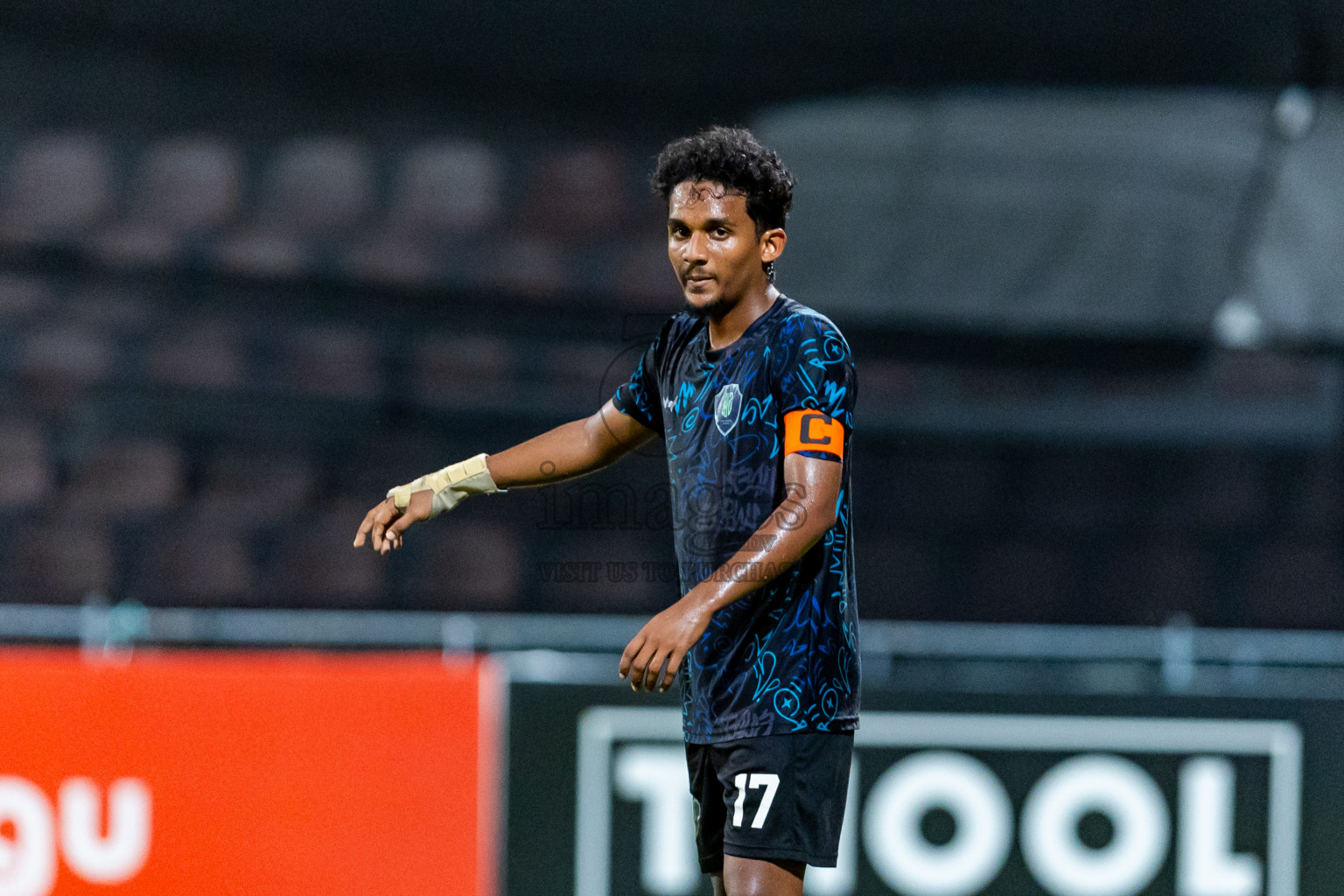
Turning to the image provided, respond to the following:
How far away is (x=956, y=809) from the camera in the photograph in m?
2.87

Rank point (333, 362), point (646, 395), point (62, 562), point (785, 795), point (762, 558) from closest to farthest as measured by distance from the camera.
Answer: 1. point (762, 558)
2. point (785, 795)
3. point (646, 395)
4. point (62, 562)
5. point (333, 362)

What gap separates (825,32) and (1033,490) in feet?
4.36

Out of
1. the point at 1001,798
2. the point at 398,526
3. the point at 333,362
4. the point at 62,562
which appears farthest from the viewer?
the point at 333,362

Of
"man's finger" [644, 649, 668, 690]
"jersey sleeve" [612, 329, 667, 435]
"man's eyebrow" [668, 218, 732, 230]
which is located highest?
"man's eyebrow" [668, 218, 732, 230]

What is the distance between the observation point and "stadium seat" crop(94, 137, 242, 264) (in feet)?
12.0

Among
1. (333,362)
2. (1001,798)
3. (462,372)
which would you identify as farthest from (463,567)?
(1001,798)

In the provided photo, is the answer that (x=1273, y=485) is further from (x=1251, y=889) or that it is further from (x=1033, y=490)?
(x=1251, y=889)

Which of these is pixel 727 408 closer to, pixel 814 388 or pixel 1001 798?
pixel 814 388

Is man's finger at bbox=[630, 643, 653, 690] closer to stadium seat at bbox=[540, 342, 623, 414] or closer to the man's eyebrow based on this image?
the man's eyebrow

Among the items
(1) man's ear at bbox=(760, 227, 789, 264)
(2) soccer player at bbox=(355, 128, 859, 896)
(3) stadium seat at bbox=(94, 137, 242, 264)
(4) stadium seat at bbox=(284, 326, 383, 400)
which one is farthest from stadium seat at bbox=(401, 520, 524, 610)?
(1) man's ear at bbox=(760, 227, 789, 264)

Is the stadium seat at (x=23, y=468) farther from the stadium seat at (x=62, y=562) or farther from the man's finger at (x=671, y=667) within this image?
the man's finger at (x=671, y=667)

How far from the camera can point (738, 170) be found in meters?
1.82

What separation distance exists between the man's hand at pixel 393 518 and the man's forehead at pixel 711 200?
1.80ft

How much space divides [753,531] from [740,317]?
0.29 metres
